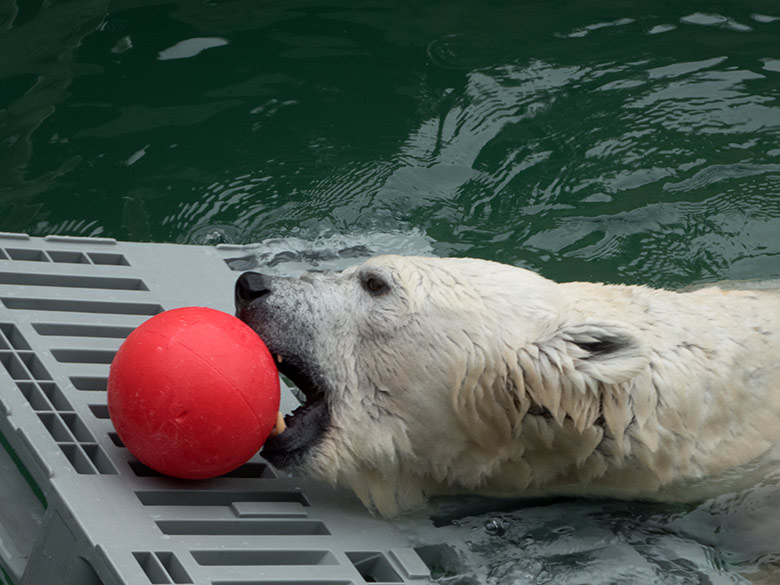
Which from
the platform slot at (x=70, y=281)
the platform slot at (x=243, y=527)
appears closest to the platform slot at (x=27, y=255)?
the platform slot at (x=70, y=281)

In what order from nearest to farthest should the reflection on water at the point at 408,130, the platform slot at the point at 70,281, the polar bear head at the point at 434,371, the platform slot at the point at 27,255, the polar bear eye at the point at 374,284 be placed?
the polar bear head at the point at 434,371 < the polar bear eye at the point at 374,284 < the platform slot at the point at 70,281 < the platform slot at the point at 27,255 < the reflection on water at the point at 408,130

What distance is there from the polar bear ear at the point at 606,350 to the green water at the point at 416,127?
208cm

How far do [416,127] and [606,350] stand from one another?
3218 millimetres

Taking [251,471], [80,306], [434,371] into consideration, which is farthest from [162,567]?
[80,306]

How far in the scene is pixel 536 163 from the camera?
19.9 ft

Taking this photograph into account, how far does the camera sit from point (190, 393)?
3.01 meters

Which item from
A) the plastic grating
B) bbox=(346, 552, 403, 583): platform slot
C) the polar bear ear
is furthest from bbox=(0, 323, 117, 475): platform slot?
the polar bear ear

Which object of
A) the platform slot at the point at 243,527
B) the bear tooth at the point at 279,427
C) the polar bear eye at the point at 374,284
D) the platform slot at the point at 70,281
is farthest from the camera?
the platform slot at the point at 70,281

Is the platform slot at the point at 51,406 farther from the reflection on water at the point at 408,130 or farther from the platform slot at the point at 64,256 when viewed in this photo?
the reflection on water at the point at 408,130

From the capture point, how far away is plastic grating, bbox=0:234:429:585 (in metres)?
2.98

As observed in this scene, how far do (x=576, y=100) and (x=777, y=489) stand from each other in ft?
11.3

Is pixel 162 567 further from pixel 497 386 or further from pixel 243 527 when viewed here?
pixel 497 386

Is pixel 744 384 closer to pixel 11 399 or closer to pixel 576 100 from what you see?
pixel 11 399

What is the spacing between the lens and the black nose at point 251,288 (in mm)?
3609
